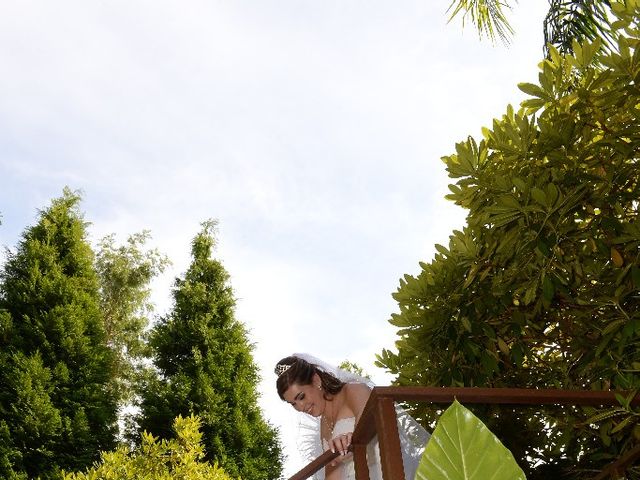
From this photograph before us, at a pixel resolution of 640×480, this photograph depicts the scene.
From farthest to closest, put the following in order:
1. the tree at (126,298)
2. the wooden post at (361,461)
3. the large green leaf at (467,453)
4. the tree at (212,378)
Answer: the tree at (126,298) → the tree at (212,378) → the wooden post at (361,461) → the large green leaf at (467,453)

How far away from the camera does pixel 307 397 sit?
13.3ft

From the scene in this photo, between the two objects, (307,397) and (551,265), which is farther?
(307,397)

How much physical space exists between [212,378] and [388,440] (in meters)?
10.6

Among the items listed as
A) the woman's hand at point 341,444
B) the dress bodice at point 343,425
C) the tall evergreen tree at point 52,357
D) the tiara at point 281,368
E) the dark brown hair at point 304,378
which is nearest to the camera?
the woman's hand at point 341,444

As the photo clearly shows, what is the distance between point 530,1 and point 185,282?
351 inches

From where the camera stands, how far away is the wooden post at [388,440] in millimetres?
1549

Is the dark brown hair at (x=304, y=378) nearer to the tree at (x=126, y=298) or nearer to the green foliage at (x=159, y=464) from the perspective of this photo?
the green foliage at (x=159, y=464)

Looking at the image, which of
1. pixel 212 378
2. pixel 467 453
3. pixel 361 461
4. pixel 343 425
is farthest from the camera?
pixel 212 378

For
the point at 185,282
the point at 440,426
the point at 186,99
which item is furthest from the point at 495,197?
the point at 185,282

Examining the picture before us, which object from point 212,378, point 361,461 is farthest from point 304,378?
point 212,378

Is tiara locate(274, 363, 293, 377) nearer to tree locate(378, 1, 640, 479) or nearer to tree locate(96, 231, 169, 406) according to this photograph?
tree locate(378, 1, 640, 479)

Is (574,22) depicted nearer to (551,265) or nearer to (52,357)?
(551,265)

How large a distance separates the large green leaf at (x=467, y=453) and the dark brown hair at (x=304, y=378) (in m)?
3.49

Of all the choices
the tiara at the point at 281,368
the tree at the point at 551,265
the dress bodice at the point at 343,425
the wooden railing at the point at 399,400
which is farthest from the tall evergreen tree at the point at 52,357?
the wooden railing at the point at 399,400
